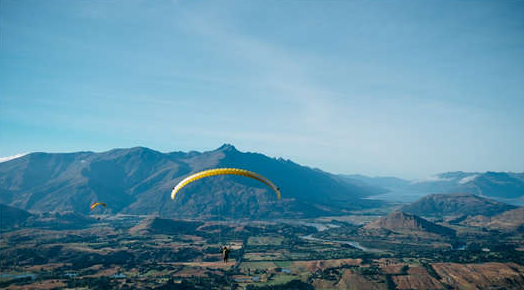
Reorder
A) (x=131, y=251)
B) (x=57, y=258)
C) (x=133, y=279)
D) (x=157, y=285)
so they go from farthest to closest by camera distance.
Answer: (x=131, y=251) → (x=57, y=258) → (x=133, y=279) → (x=157, y=285)

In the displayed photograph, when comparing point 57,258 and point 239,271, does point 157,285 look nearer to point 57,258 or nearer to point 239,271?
point 239,271

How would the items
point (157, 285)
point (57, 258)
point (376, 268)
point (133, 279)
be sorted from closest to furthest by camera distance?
point (157, 285)
point (133, 279)
point (376, 268)
point (57, 258)

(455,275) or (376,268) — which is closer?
(455,275)

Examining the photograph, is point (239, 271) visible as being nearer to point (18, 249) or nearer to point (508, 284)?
point (508, 284)

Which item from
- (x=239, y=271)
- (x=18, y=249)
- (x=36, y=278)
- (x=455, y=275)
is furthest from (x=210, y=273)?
(x=18, y=249)

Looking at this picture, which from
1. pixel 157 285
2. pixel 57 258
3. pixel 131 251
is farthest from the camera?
pixel 131 251

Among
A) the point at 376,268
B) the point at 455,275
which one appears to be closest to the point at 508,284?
the point at 455,275

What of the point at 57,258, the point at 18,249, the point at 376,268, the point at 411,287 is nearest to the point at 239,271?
the point at 376,268

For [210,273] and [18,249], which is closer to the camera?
[210,273]

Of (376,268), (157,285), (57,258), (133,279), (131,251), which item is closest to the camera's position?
(157,285)
